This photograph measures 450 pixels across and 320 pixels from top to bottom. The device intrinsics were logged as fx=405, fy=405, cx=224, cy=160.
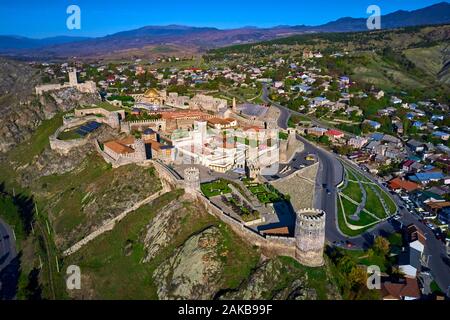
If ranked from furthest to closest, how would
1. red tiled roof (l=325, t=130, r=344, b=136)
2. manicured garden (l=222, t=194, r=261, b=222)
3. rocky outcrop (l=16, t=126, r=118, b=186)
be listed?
red tiled roof (l=325, t=130, r=344, b=136)
rocky outcrop (l=16, t=126, r=118, b=186)
manicured garden (l=222, t=194, r=261, b=222)

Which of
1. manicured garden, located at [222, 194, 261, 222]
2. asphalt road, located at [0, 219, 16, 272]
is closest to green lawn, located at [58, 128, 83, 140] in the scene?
asphalt road, located at [0, 219, 16, 272]

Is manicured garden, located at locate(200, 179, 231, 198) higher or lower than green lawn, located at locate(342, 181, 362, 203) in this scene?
higher

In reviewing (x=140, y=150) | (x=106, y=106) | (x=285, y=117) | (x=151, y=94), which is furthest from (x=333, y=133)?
(x=106, y=106)

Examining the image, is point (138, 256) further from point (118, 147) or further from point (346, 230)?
point (346, 230)

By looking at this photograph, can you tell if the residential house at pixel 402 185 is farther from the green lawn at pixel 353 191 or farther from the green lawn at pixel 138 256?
the green lawn at pixel 138 256

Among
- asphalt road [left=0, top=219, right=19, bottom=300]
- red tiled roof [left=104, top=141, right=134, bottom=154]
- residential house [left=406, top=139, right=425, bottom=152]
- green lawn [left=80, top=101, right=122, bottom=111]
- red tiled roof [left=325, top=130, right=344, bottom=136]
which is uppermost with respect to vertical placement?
green lawn [left=80, top=101, right=122, bottom=111]

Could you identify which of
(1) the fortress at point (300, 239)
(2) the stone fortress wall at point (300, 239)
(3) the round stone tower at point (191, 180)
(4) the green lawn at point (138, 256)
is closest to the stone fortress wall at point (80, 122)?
(4) the green lawn at point (138, 256)

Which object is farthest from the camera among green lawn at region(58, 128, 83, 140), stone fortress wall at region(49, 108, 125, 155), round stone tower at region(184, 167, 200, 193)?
green lawn at region(58, 128, 83, 140)

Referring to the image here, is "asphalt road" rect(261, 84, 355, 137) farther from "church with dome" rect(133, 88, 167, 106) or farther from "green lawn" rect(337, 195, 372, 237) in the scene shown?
"green lawn" rect(337, 195, 372, 237)
